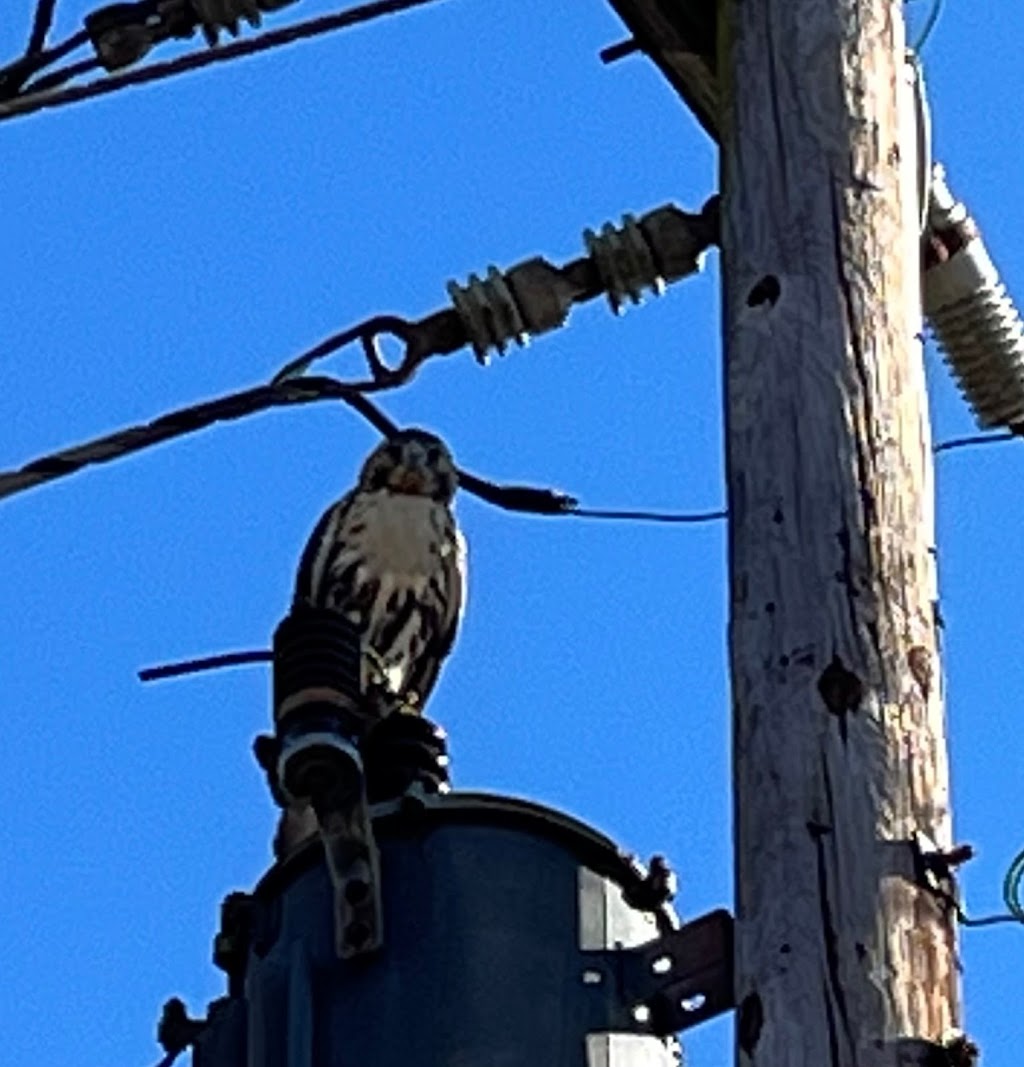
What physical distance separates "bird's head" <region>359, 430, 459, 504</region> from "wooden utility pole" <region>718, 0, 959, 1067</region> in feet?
5.69

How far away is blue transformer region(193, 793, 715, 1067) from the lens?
5.71m

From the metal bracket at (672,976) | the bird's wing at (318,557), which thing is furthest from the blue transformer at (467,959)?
the bird's wing at (318,557)

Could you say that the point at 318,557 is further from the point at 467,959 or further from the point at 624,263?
the point at 467,959

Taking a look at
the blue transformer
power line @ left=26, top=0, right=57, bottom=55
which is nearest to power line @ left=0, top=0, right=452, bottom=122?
power line @ left=26, top=0, right=57, bottom=55

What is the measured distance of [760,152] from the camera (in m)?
6.59

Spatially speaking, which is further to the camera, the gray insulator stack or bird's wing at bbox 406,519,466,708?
bird's wing at bbox 406,519,466,708

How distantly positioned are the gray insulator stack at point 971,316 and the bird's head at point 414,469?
981mm

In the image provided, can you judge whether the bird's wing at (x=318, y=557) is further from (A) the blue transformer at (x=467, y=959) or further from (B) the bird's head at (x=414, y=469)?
(A) the blue transformer at (x=467, y=959)

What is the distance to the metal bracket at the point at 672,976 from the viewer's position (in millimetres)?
5715

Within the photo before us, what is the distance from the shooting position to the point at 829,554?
591cm

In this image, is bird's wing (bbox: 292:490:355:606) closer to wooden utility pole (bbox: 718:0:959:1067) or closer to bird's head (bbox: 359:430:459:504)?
bird's head (bbox: 359:430:459:504)

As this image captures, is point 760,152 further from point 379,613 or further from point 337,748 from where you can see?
point 379,613

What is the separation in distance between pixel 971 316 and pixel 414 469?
127cm

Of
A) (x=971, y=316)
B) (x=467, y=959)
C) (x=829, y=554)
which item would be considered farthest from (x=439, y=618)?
(x=467, y=959)
